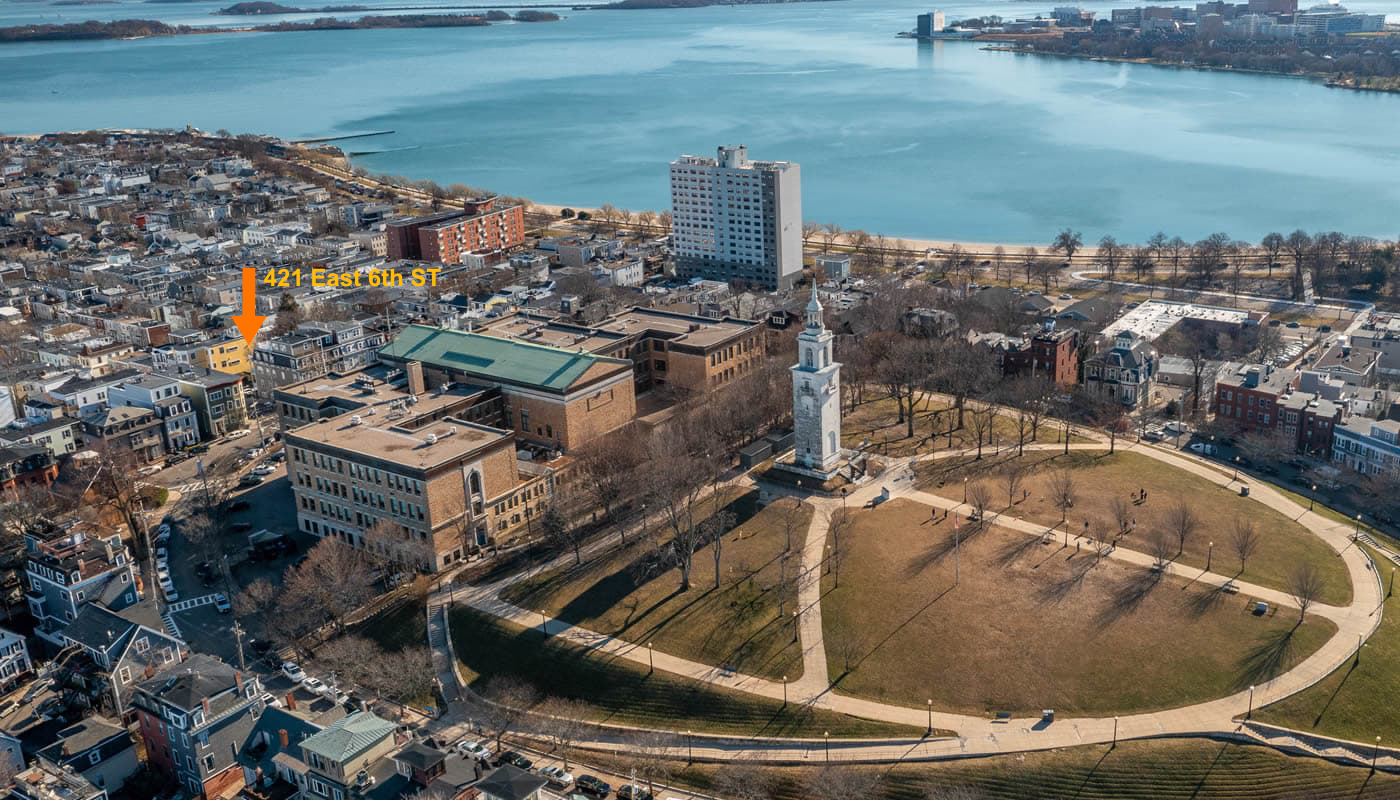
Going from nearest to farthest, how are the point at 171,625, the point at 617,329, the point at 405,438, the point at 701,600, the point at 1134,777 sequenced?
the point at 1134,777 → the point at 701,600 → the point at 171,625 → the point at 405,438 → the point at 617,329

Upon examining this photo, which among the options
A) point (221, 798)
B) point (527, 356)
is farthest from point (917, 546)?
point (221, 798)

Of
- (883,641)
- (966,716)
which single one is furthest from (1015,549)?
(966,716)

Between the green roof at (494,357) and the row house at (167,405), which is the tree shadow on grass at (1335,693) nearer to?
the green roof at (494,357)

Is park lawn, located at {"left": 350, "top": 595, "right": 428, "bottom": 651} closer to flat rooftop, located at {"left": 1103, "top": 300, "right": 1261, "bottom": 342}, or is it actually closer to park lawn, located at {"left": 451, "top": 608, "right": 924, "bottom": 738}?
park lawn, located at {"left": 451, "top": 608, "right": 924, "bottom": 738}

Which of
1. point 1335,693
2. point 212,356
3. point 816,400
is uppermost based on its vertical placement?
point 816,400

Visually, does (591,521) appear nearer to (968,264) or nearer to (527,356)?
(527,356)

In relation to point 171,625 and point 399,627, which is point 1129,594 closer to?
point 399,627
